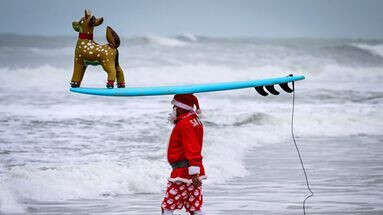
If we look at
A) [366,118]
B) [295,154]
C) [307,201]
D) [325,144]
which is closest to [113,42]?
[307,201]

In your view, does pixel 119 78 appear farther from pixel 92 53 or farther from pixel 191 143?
pixel 191 143

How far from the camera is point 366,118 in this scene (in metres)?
15.0

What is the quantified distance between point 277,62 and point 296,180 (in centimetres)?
3149

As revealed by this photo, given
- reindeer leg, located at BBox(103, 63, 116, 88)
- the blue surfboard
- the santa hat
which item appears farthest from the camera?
the santa hat

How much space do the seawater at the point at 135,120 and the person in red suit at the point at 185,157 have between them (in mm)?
2149

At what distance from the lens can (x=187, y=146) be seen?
451 centimetres

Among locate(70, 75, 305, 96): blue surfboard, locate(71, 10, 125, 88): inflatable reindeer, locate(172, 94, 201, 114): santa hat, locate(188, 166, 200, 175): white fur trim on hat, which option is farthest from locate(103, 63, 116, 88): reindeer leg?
locate(188, 166, 200, 175): white fur trim on hat

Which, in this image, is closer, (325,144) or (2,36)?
(325,144)

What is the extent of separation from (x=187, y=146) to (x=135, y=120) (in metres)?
10.8

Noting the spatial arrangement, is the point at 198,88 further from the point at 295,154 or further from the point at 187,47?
the point at 187,47

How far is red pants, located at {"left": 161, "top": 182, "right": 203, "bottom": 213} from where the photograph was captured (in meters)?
4.75

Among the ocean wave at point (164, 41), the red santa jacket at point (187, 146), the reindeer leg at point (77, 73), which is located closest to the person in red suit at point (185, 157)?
the red santa jacket at point (187, 146)

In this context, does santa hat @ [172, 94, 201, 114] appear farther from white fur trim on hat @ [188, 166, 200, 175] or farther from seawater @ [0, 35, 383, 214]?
seawater @ [0, 35, 383, 214]

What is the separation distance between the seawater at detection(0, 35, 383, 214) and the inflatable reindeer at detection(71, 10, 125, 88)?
2348mm
